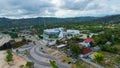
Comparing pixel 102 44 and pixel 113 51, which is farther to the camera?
pixel 102 44

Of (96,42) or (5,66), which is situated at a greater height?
(96,42)

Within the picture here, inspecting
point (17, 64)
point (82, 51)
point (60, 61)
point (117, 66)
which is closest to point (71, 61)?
point (60, 61)

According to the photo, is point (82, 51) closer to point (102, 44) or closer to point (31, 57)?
point (102, 44)

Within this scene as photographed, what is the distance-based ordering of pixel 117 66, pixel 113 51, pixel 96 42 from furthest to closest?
pixel 96 42 < pixel 113 51 < pixel 117 66

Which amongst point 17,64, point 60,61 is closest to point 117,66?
point 60,61

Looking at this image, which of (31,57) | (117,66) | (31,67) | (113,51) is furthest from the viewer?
(31,57)

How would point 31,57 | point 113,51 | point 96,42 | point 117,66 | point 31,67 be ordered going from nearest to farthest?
point 117,66 → point 31,67 → point 113,51 → point 31,57 → point 96,42

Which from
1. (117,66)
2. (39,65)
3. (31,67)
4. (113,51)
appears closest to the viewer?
(117,66)

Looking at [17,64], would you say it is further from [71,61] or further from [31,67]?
[71,61]

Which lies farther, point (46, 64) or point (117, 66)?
point (46, 64)
